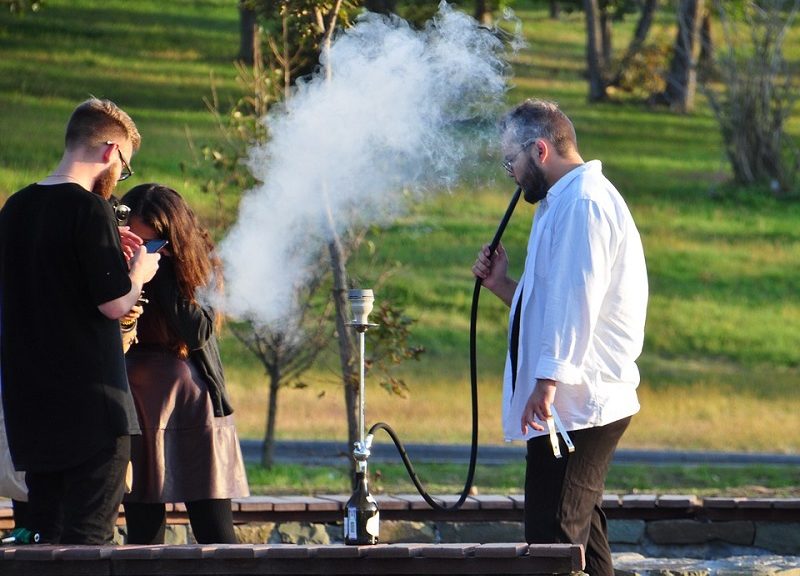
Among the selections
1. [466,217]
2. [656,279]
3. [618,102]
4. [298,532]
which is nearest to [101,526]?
[298,532]

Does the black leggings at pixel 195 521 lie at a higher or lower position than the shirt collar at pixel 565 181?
lower

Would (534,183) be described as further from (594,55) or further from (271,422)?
(594,55)

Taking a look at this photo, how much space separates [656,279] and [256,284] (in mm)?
13630

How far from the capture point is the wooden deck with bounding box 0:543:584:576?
13.3 ft

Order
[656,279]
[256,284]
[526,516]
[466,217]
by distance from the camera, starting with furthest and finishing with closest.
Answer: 1. [466,217]
2. [656,279]
3. [256,284]
4. [526,516]

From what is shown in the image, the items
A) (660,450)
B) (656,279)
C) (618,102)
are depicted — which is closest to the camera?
(660,450)

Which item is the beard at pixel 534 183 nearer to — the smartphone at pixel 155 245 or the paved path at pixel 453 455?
the smartphone at pixel 155 245

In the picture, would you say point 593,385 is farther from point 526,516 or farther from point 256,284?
point 256,284

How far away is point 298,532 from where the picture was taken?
609cm

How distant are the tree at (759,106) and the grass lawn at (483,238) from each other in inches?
30.7

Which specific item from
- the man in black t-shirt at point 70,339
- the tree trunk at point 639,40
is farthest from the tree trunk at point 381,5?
the tree trunk at point 639,40

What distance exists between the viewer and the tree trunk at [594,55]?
2830 cm

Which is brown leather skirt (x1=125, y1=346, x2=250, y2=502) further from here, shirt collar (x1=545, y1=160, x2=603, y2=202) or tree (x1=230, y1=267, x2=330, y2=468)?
tree (x1=230, y1=267, x2=330, y2=468)

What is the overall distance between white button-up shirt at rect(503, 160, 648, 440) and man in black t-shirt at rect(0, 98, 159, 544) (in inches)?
48.8
